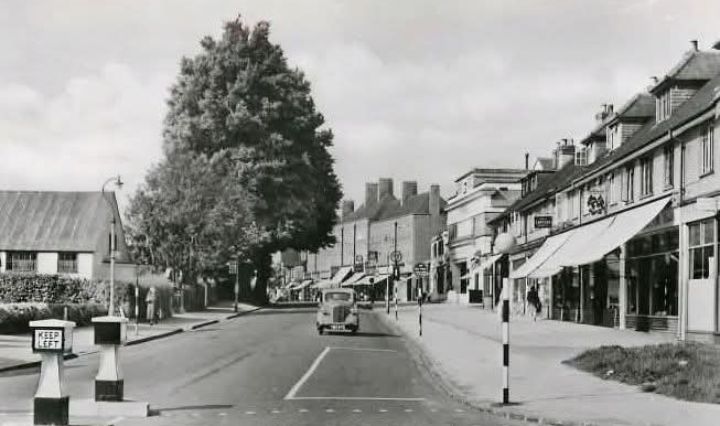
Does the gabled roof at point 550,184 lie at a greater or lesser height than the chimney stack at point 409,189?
lesser

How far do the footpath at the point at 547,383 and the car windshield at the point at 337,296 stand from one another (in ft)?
Answer: 8.09

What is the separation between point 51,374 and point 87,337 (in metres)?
21.3

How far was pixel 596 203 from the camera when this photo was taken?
1585 inches

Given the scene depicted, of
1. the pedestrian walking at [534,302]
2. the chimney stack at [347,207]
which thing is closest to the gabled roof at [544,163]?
the pedestrian walking at [534,302]

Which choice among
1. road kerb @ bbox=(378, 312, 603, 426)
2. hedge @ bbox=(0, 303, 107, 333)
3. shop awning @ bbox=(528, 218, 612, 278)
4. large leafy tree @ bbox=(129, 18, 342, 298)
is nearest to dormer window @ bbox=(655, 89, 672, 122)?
shop awning @ bbox=(528, 218, 612, 278)

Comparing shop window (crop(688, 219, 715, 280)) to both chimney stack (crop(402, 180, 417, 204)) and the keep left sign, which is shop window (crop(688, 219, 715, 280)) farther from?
chimney stack (crop(402, 180, 417, 204))

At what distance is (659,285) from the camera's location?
33250 mm

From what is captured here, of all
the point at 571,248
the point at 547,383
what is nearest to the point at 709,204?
the point at 547,383

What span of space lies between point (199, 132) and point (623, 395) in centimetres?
5172

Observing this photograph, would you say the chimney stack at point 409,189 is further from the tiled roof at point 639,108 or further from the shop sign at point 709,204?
the shop sign at point 709,204

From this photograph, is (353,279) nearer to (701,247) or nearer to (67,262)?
(67,262)

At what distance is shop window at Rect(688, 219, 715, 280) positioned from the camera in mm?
27422

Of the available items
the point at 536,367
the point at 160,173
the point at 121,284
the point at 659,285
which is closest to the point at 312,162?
the point at 160,173

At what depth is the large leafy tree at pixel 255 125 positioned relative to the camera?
212 ft
